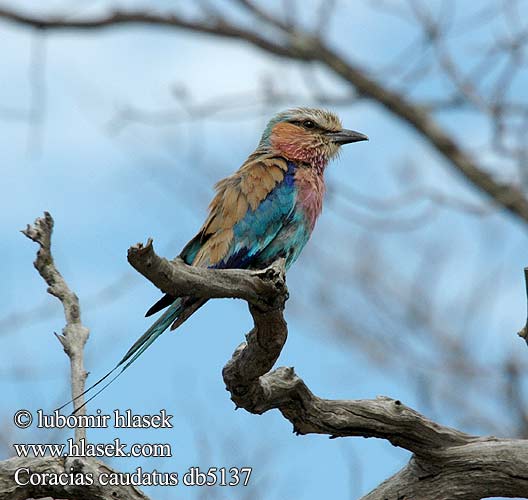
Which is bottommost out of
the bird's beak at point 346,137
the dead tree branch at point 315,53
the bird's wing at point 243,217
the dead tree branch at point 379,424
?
the dead tree branch at point 379,424

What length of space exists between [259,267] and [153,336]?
912mm

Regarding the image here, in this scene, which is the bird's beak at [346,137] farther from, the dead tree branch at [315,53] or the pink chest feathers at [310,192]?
the dead tree branch at [315,53]

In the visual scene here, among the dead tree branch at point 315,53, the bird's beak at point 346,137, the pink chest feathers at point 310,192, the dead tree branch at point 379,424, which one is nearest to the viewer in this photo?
the dead tree branch at point 379,424

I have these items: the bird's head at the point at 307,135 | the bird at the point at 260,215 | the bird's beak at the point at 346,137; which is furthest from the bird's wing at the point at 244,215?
the bird's beak at the point at 346,137

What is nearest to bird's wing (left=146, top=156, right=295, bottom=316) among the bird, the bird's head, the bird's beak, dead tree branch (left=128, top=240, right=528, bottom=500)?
the bird

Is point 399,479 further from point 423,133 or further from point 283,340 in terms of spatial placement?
point 423,133

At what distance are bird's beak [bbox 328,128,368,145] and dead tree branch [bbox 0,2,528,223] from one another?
5700 millimetres

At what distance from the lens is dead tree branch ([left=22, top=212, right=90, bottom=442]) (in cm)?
416

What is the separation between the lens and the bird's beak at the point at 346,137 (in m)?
6.03

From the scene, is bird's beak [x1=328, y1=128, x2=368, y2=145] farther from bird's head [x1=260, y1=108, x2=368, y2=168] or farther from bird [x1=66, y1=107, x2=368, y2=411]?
bird [x1=66, y1=107, x2=368, y2=411]

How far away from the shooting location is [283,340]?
13.5 feet

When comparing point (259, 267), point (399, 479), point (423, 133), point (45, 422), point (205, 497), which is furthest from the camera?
point (423, 133)

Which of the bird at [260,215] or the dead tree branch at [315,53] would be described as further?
the dead tree branch at [315,53]

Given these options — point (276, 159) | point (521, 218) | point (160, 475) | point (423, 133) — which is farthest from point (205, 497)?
point (423, 133)
